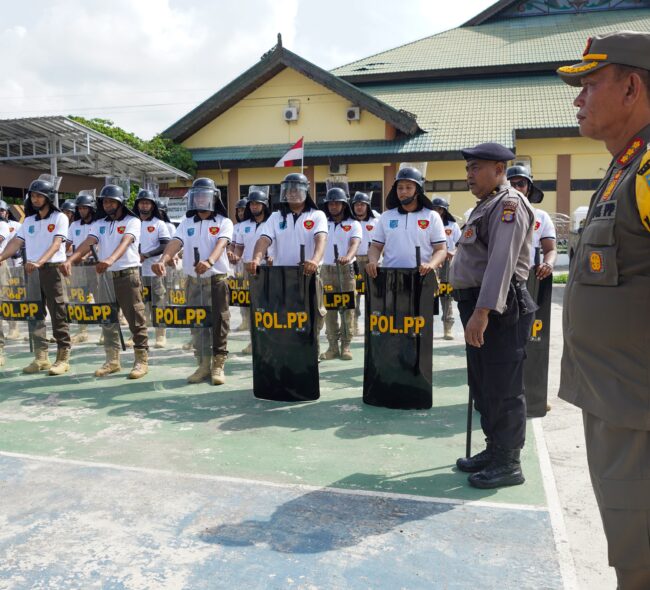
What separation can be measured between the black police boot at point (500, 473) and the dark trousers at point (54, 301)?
525 centimetres

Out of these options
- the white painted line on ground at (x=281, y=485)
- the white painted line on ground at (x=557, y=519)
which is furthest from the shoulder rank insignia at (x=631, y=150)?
the white painted line on ground at (x=281, y=485)

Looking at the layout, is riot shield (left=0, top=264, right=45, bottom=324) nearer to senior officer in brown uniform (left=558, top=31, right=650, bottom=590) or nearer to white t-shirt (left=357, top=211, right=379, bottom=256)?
white t-shirt (left=357, top=211, right=379, bottom=256)

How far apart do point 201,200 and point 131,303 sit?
143cm

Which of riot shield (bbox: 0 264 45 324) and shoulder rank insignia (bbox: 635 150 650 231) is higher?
shoulder rank insignia (bbox: 635 150 650 231)

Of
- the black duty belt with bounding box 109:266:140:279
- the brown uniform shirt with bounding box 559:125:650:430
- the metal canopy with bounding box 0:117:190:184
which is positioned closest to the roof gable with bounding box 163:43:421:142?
the metal canopy with bounding box 0:117:190:184

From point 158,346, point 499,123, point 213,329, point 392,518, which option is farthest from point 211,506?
point 499,123

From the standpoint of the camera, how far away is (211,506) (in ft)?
11.4

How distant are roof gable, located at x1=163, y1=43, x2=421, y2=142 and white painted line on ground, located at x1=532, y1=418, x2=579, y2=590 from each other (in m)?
19.4

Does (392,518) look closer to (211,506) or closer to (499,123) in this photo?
(211,506)

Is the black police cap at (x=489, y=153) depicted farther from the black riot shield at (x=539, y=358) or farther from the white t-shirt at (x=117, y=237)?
the white t-shirt at (x=117, y=237)

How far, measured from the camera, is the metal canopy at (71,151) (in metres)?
18.0

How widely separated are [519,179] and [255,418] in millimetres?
3283

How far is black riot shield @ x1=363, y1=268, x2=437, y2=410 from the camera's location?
542 centimetres

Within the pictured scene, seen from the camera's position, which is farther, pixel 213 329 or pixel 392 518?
pixel 213 329
